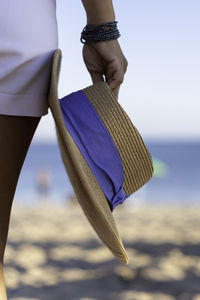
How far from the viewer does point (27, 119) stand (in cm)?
106

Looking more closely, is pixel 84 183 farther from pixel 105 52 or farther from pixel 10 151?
pixel 105 52

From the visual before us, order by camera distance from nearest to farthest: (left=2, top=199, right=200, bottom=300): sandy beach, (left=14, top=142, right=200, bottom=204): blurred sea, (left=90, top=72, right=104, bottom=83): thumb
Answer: (left=90, top=72, right=104, bottom=83): thumb < (left=2, top=199, right=200, bottom=300): sandy beach < (left=14, top=142, right=200, bottom=204): blurred sea

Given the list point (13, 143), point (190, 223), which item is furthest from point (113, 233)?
point (190, 223)

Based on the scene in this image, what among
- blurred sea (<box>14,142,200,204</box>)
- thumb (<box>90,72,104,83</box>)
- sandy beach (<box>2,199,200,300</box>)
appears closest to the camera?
thumb (<box>90,72,104,83</box>)

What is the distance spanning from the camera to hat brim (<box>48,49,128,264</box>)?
3.38ft

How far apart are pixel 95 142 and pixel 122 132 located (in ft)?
0.30

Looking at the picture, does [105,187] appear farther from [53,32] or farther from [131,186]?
[53,32]

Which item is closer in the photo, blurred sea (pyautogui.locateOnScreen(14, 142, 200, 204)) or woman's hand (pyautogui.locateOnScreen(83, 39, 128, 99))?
woman's hand (pyautogui.locateOnScreen(83, 39, 128, 99))

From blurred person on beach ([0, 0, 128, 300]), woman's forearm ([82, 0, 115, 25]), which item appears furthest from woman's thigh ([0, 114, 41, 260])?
woman's forearm ([82, 0, 115, 25])

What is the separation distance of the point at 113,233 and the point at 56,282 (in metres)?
1.59

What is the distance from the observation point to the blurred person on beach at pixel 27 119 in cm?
104

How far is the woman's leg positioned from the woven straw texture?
0.57 feet

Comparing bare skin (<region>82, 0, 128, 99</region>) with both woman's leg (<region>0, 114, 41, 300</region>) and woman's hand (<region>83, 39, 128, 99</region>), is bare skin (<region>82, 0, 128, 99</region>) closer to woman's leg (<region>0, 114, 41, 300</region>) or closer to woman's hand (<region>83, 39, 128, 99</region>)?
woman's hand (<region>83, 39, 128, 99</region>)

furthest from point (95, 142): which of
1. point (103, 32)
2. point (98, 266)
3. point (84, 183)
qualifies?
point (98, 266)
